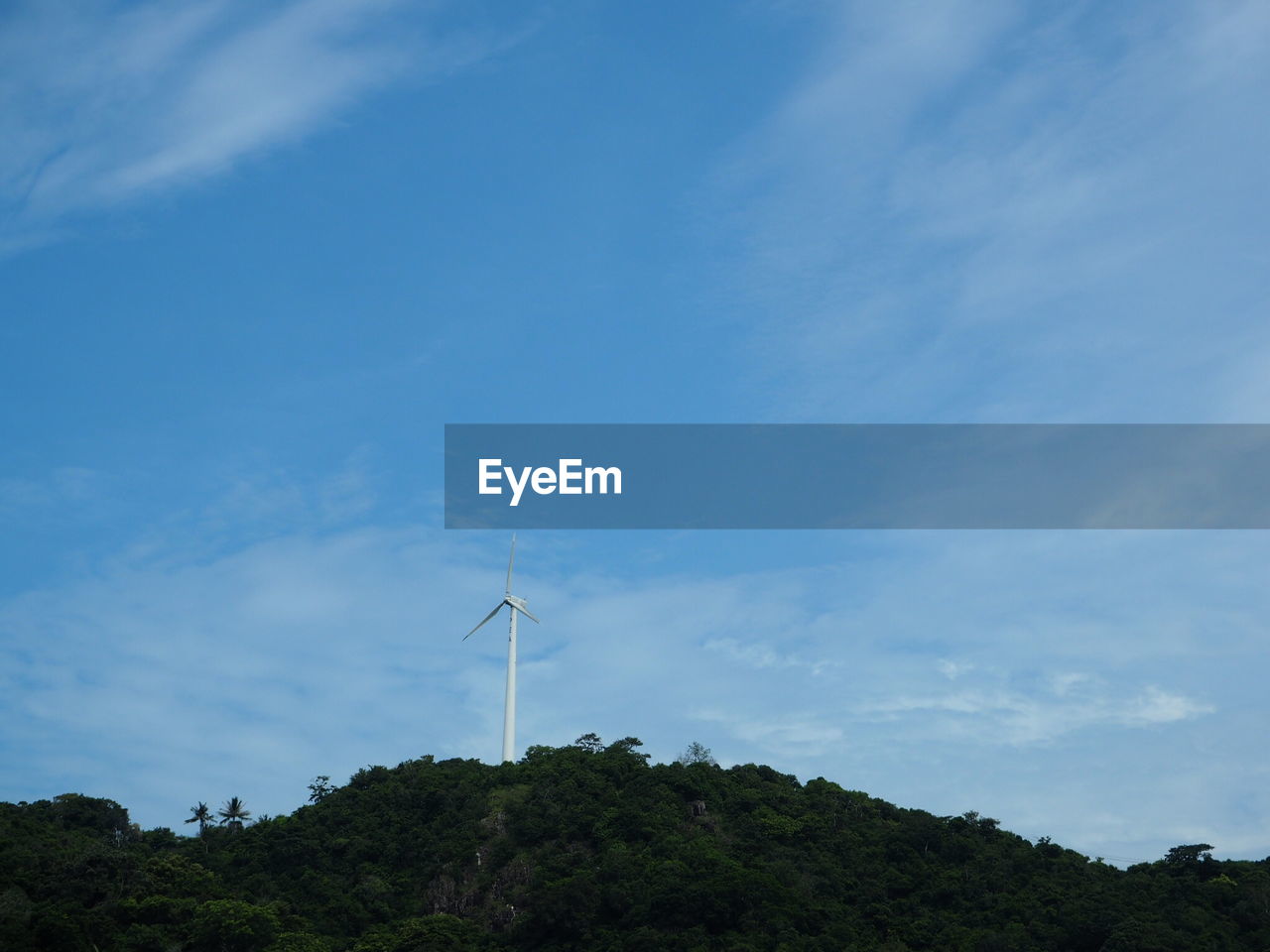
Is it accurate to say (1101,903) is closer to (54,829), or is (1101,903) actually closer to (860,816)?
(860,816)

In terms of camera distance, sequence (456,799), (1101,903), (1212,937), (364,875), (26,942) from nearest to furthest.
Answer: (26,942) < (1212,937) < (1101,903) < (364,875) < (456,799)

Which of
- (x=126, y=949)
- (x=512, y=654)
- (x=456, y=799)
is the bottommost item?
(x=126, y=949)

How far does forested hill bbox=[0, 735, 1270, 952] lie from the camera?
81500 mm

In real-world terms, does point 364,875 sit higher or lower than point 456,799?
lower

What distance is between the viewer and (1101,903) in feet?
284

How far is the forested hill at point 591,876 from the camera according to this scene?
81500mm

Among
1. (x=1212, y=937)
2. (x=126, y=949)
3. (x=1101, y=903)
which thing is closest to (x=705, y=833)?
(x=1101, y=903)

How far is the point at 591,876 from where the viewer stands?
91000mm

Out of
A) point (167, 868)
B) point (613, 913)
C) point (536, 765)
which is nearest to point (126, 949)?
point (167, 868)

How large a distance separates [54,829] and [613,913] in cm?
4581

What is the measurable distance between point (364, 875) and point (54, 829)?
25537 millimetres

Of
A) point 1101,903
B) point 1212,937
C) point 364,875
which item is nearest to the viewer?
point 1212,937

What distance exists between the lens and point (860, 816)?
10850 centimetres

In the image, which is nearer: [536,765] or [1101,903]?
[1101,903]
